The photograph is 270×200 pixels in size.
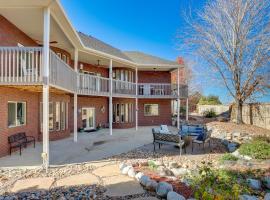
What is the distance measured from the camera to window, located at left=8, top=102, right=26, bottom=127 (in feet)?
39.8

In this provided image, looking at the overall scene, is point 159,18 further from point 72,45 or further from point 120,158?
point 120,158

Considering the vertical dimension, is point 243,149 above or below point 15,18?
below

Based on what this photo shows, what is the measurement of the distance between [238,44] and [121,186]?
18.9m

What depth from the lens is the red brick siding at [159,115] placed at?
1053 inches

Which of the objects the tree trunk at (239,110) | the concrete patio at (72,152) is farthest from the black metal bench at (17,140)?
the tree trunk at (239,110)

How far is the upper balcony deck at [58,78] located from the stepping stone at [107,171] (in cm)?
400

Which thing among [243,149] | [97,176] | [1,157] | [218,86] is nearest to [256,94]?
[218,86]

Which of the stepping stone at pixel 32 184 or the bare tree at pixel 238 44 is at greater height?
the bare tree at pixel 238 44

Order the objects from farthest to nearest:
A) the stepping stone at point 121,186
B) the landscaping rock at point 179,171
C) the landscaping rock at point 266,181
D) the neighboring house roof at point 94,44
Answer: the neighboring house roof at point 94,44 → the landscaping rock at point 179,171 → the landscaping rock at point 266,181 → the stepping stone at point 121,186

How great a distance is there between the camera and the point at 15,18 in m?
11.4

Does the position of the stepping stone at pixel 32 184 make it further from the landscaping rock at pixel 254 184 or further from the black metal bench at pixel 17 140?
the landscaping rock at pixel 254 184

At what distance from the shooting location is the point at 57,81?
11.3 m

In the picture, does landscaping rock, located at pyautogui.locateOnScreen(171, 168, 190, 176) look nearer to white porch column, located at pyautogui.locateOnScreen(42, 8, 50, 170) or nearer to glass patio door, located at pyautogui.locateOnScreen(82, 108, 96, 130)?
white porch column, located at pyautogui.locateOnScreen(42, 8, 50, 170)

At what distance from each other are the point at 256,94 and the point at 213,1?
30.0 feet
